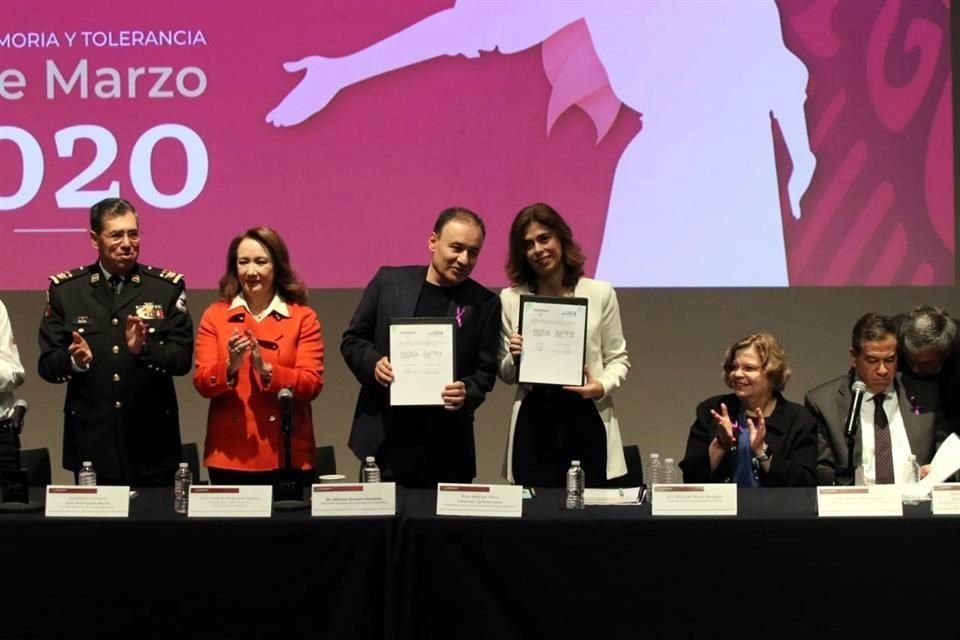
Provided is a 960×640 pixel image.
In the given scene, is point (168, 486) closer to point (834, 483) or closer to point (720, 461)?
point (720, 461)

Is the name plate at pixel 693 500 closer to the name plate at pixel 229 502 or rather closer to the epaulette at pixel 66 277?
the name plate at pixel 229 502

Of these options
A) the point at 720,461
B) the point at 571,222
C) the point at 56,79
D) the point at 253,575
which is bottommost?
the point at 253,575

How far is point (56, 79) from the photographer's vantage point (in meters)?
5.19

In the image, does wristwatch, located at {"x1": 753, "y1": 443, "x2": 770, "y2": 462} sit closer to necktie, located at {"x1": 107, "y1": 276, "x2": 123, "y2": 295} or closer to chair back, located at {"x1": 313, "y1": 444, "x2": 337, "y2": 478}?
chair back, located at {"x1": 313, "y1": 444, "x2": 337, "y2": 478}

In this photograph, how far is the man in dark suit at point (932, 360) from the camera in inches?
153

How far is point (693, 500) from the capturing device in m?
3.18

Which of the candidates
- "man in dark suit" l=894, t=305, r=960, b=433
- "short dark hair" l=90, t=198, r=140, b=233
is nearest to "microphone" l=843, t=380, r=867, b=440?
"man in dark suit" l=894, t=305, r=960, b=433

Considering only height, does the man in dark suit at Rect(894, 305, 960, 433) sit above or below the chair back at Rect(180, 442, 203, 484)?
above

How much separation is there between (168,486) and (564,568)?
1503 mm

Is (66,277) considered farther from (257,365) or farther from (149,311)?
(257,365)

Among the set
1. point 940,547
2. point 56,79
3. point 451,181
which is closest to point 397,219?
point 451,181

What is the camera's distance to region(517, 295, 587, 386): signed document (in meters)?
3.73

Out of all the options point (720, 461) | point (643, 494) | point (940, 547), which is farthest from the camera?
point (720, 461)

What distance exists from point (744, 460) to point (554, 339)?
0.70 m
